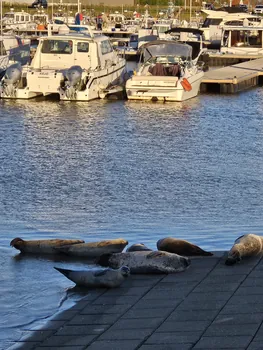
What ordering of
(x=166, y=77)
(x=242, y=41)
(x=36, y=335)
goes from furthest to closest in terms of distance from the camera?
(x=242, y=41) < (x=166, y=77) < (x=36, y=335)

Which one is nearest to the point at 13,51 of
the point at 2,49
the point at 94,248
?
the point at 2,49

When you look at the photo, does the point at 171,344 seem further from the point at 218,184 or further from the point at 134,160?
the point at 134,160

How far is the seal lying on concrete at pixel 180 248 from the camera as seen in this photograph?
11688mm

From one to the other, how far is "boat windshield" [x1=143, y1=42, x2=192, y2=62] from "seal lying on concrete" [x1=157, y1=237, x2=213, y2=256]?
23477mm

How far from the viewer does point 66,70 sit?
3181cm

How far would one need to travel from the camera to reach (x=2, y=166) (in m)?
19.9

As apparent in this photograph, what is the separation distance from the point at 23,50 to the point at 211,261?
3222 centimetres

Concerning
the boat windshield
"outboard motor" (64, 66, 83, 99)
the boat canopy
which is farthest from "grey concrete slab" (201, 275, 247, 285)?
the boat canopy

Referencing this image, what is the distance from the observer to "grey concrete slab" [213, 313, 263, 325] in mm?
8719

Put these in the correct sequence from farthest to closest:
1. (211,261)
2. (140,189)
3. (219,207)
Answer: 1. (140,189)
2. (219,207)
3. (211,261)

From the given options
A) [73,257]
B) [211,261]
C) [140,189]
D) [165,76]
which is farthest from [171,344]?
[165,76]

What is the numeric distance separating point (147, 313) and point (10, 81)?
24553mm

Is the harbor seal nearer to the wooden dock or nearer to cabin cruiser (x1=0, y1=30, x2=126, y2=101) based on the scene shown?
cabin cruiser (x1=0, y1=30, x2=126, y2=101)

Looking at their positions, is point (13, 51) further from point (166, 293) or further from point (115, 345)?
point (115, 345)
